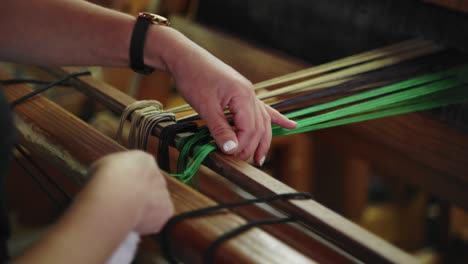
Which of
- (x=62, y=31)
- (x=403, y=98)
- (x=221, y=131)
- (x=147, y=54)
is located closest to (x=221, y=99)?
(x=221, y=131)

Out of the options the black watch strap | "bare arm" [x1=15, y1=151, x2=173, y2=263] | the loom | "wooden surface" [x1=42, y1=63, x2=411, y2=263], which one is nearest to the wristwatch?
the black watch strap

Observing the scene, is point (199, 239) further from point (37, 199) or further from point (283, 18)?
point (37, 199)

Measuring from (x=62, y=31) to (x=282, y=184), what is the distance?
43 centimetres

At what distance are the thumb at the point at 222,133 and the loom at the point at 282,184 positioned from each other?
0.06 ft

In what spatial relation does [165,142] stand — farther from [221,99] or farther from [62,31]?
[62,31]

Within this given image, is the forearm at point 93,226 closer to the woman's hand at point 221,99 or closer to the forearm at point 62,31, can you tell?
the woman's hand at point 221,99

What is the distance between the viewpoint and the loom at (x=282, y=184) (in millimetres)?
670

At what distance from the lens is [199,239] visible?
26.0 inches

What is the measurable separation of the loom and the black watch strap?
9 cm

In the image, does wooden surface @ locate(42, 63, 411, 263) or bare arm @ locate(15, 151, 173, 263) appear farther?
wooden surface @ locate(42, 63, 411, 263)

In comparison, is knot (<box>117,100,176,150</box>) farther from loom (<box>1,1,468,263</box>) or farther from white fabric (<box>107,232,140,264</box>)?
white fabric (<box>107,232,140,264</box>)

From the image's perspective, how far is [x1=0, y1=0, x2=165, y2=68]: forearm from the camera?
0.94 metres

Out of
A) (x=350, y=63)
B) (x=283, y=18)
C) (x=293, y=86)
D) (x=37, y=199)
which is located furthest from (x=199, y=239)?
(x=37, y=199)

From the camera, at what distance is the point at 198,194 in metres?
0.74
